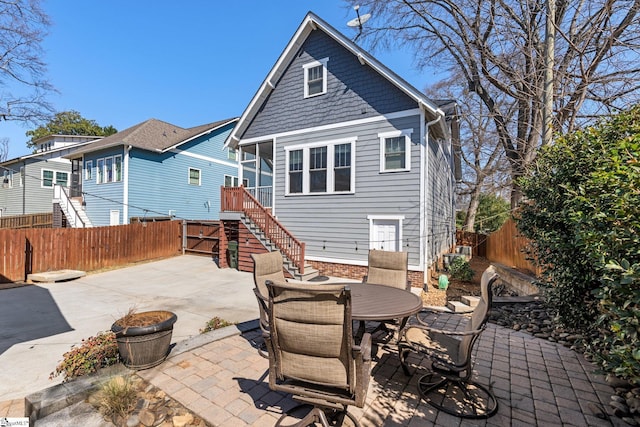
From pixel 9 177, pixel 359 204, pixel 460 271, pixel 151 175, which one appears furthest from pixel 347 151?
pixel 9 177

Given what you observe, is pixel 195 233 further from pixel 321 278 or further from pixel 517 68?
pixel 517 68

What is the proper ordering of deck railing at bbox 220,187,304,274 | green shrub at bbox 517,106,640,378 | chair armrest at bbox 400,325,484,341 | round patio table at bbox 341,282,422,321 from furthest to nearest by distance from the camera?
deck railing at bbox 220,187,304,274 < round patio table at bbox 341,282,422,321 < chair armrest at bbox 400,325,484,341 < green shrub at bbox 517,106,640,378

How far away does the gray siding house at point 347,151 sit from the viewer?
8586 millimetres

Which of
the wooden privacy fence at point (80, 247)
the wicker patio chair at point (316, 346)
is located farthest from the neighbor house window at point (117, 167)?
the wicker patio chair at point (316, 346)

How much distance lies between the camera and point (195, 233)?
14.4m

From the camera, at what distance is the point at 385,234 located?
907 cm

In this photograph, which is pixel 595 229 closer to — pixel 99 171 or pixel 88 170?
pixel 99 171

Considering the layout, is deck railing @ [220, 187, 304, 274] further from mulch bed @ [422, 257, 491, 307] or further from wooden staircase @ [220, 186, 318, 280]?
mulch bed @ [422, 257, 491, 307]

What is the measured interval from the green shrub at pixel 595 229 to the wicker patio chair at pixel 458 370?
821 millimetres

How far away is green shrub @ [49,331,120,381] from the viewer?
309 centimetres

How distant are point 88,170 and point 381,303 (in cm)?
2093

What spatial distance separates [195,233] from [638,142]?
15201 mm

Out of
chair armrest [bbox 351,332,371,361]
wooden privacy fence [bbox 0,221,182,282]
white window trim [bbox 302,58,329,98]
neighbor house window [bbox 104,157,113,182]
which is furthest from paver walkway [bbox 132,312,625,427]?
neighbor house window [bbox 104,157,113,182]

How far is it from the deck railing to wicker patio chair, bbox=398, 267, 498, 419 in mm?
6122
